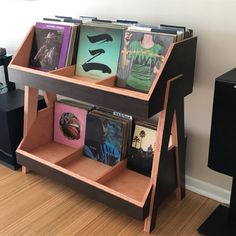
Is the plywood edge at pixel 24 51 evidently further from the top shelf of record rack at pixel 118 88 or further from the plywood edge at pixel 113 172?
the plywood edge at pixel 113 172

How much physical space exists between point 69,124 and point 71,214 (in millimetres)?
524

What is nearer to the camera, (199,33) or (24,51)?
(199,33)

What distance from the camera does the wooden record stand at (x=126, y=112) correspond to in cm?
132

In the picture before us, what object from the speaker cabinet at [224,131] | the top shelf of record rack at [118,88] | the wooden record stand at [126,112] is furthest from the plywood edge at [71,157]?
the speaker cabinet at [224,131]

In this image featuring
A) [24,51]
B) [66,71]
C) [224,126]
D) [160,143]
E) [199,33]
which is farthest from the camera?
[24,51]

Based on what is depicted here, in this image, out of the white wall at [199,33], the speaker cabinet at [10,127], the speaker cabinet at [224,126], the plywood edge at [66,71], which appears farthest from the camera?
the speaker cabinet at [10,127]

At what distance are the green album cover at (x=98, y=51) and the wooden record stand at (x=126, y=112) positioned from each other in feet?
0.19

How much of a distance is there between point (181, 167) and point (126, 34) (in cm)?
66

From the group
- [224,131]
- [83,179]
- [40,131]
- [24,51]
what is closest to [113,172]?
[83,179]

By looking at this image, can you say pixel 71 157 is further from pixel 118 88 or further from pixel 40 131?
pixel 118 88

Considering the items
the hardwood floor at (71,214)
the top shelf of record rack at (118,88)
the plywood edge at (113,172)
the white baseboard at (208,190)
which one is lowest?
the hardwood floor at (71,214)

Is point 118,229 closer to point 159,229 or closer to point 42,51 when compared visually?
point 159,229

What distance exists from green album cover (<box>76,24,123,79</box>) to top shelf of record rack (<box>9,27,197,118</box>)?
1.8 inches

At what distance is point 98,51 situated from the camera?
157cm
